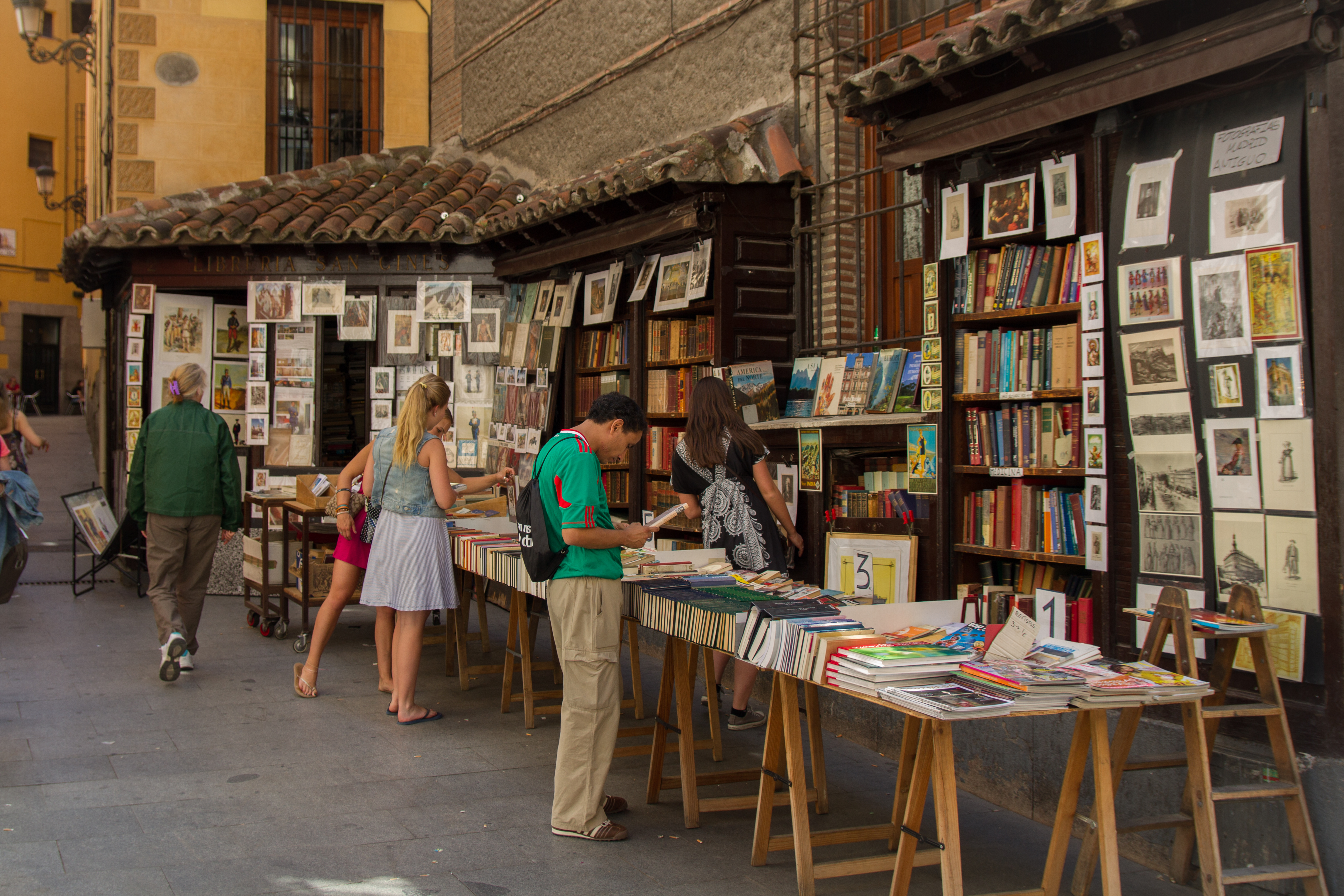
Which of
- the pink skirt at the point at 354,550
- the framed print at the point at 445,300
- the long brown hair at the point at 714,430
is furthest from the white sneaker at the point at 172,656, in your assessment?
the framed print at the point at 445,300

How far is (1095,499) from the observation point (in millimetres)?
5102

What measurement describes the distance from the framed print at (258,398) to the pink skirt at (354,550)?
4875mm

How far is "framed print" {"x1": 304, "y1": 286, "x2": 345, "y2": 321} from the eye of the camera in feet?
38.2

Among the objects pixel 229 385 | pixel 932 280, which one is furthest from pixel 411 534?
pixel 229 385

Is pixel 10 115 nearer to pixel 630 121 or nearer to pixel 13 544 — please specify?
pixel 630 121

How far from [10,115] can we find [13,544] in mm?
32448

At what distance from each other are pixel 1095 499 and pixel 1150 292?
3.10ft

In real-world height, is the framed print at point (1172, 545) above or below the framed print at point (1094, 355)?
below

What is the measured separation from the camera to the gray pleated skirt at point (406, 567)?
648cm

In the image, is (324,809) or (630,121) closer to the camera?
(324,809)

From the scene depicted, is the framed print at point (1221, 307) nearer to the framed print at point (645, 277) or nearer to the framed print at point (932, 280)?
the framed print at point (932, 280)

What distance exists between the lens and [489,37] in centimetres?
1276

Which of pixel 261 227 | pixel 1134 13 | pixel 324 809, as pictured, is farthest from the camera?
pixel 261 227

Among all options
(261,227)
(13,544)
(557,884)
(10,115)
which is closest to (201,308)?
(261,227)
